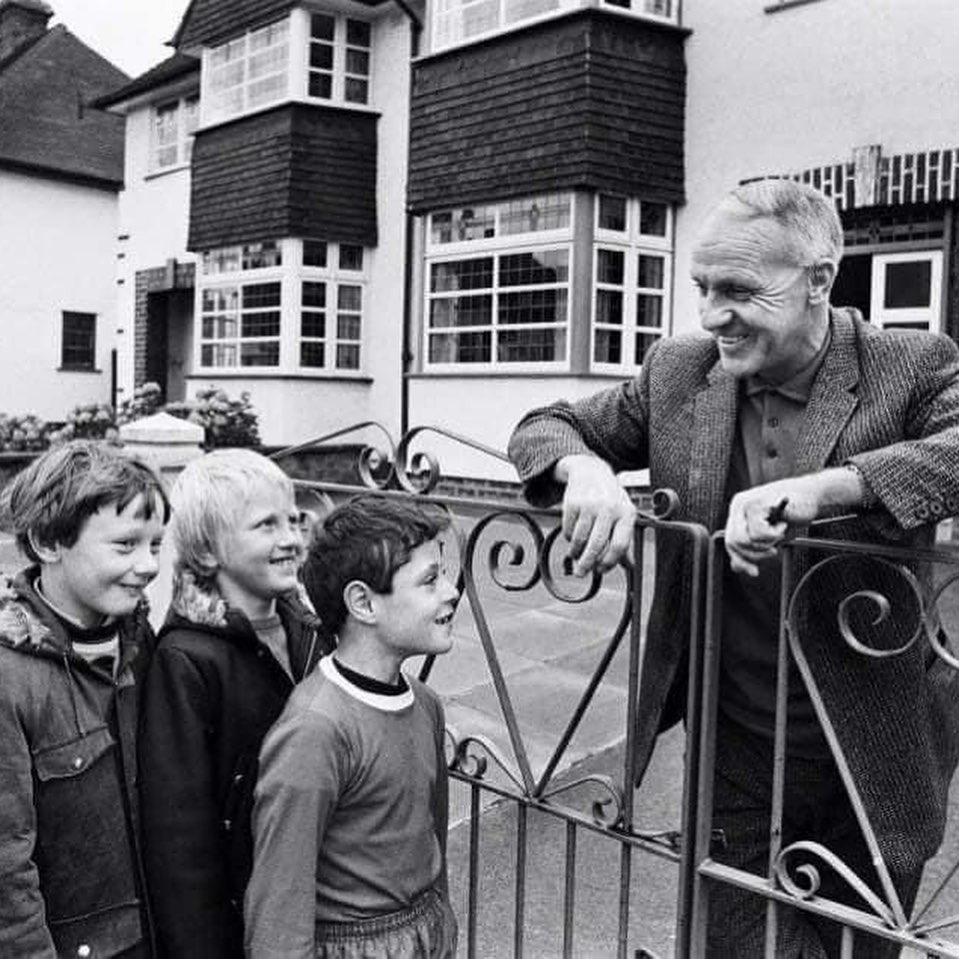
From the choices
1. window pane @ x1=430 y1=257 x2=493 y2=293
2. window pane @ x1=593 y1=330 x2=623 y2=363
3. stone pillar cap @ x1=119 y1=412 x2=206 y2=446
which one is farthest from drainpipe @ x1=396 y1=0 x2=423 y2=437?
stone pillar cap @ x1=119 y1=412 x2=206 y2=446

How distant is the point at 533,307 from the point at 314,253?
12.8 feet

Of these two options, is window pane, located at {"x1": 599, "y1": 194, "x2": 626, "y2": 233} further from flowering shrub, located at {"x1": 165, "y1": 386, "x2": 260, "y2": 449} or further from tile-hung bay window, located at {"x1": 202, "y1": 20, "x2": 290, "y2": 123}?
tile-hung bay window, located at {"x1": 202, "y1": 20, "x2": 290, "y2": 123}

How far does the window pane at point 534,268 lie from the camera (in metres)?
12.0

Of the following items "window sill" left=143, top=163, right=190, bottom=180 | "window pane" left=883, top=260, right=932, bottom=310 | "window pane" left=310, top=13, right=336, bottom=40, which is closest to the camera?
"window pane" left=883, top=260, right=932, bottom=310

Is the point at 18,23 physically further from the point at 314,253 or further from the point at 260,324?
the point at 314,253

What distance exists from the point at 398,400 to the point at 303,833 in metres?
12.7

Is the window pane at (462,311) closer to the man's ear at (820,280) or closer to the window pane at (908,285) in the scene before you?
the window pane at (908,285)

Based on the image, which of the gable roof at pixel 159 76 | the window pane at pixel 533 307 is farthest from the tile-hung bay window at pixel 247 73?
the window pane at pixel 533 307

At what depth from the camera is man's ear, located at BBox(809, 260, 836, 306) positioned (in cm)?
213

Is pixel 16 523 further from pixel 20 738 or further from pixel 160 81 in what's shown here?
pixel 160 81

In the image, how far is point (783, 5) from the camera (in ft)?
34.9

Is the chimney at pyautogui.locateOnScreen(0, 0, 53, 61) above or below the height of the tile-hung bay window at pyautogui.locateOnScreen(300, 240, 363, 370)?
above

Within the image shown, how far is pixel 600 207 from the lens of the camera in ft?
38.5

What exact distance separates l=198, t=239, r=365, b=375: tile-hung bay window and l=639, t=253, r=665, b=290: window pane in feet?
14.4
